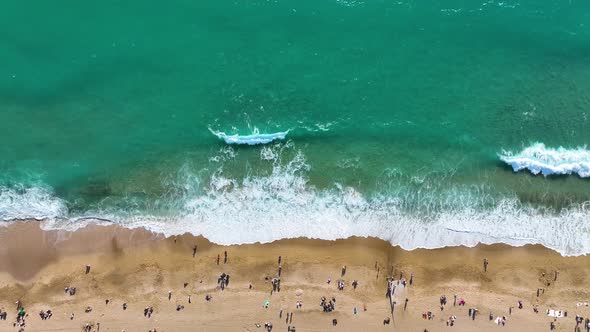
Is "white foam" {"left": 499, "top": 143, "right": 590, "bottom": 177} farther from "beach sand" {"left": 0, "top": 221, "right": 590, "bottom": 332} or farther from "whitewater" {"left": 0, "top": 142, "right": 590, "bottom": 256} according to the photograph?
"beach sand" {"left": 0, "top": 221, "right": 590, "bottom": 332}

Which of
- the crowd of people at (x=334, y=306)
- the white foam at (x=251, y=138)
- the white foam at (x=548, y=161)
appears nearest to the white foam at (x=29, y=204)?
the crowd of people at (x=334, y=306)

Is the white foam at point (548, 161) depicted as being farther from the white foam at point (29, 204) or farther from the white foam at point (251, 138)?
the white foam at point (29, 204)

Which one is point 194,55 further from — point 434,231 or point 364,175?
point 434,231

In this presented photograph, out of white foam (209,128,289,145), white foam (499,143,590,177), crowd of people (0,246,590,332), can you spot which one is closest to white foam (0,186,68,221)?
crowd of people (0,246,590,332)

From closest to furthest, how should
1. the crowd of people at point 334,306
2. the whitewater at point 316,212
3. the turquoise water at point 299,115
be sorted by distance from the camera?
the crowd of people at point 334,306 < the whitewater at point 316,212 < the turquoise water at point 299,115

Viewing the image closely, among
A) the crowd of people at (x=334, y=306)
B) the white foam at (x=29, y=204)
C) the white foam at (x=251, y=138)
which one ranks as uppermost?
the white foam at (x=251, y=138)

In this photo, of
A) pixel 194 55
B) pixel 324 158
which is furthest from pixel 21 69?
pixel 324 158
